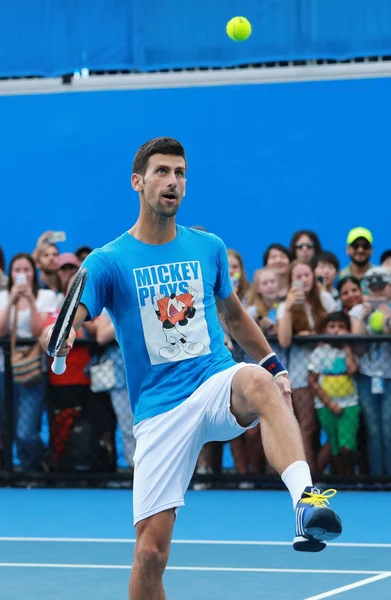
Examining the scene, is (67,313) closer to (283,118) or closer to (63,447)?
(63,447)

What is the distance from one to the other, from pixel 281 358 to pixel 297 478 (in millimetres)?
5790

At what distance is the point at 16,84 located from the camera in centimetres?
1438

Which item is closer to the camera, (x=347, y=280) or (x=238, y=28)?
(x=347, y=280)

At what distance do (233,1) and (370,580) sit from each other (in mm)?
7755

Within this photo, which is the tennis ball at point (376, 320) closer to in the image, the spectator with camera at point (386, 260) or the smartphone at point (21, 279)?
the spectator with camera at point (386, 260)

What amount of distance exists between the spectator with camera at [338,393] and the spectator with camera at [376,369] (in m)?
0.09

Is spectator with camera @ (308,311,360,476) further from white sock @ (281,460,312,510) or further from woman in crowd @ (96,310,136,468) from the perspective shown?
white sock @ (281,460,312,510)

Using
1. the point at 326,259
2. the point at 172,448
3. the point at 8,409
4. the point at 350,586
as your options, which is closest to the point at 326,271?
the point at 326,259

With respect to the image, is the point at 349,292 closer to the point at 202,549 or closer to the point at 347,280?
the point at 347,280

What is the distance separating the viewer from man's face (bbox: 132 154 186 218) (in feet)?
17.7

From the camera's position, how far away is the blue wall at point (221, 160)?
13.9 meters

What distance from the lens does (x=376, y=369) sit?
34.1 feet

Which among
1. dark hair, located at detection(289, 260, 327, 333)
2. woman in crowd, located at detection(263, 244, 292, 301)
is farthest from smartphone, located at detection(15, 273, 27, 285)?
dark hair, located at detection(289, 260, 327, 333)

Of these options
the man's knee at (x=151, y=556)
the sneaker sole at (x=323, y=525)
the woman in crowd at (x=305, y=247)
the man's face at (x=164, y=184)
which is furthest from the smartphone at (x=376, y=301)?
the sneaker sole at (x=323, y=525)
